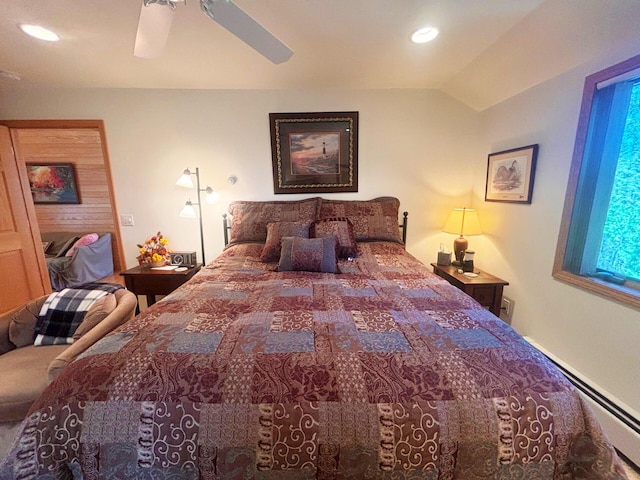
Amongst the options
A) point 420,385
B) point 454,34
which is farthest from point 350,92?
point 420,385

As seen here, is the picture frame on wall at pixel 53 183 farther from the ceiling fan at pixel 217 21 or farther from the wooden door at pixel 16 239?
the ceiling fan at pixel 217 21

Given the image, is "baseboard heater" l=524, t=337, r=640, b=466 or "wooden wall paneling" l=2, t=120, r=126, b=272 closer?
"baseboard heater" l=524, t=337, r=640, b=466

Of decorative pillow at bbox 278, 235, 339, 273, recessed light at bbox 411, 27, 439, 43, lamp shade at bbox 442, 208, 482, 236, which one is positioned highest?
recessed light at bbox 411, 27, 439, 43

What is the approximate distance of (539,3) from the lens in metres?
1.48

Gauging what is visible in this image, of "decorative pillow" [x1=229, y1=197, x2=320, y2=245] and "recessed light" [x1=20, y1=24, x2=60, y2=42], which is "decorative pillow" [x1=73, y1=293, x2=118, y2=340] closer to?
"decorative pillow" [x1=229, y1=197, x2=320, y2=245]

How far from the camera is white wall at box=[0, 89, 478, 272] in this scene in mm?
2635

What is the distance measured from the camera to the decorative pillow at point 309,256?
193 cm

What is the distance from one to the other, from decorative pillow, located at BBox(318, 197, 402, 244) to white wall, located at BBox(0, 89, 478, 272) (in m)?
0.23

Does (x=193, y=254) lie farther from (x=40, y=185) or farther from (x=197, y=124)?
(x=40, y=185)

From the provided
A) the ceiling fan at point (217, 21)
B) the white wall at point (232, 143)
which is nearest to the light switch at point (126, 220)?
the white wall at point (232, 143)

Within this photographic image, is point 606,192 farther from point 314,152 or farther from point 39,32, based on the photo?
point 39,32

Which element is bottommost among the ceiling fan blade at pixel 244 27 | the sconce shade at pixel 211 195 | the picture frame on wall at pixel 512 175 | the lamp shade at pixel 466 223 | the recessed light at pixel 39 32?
the lamp shade at pixel 466 223

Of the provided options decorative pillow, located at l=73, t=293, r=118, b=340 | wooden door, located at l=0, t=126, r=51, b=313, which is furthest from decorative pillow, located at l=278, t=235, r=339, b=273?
wooden door, located at l=0, t=126, r=51, b=313

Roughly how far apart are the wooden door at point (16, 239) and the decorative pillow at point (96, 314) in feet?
6.02
